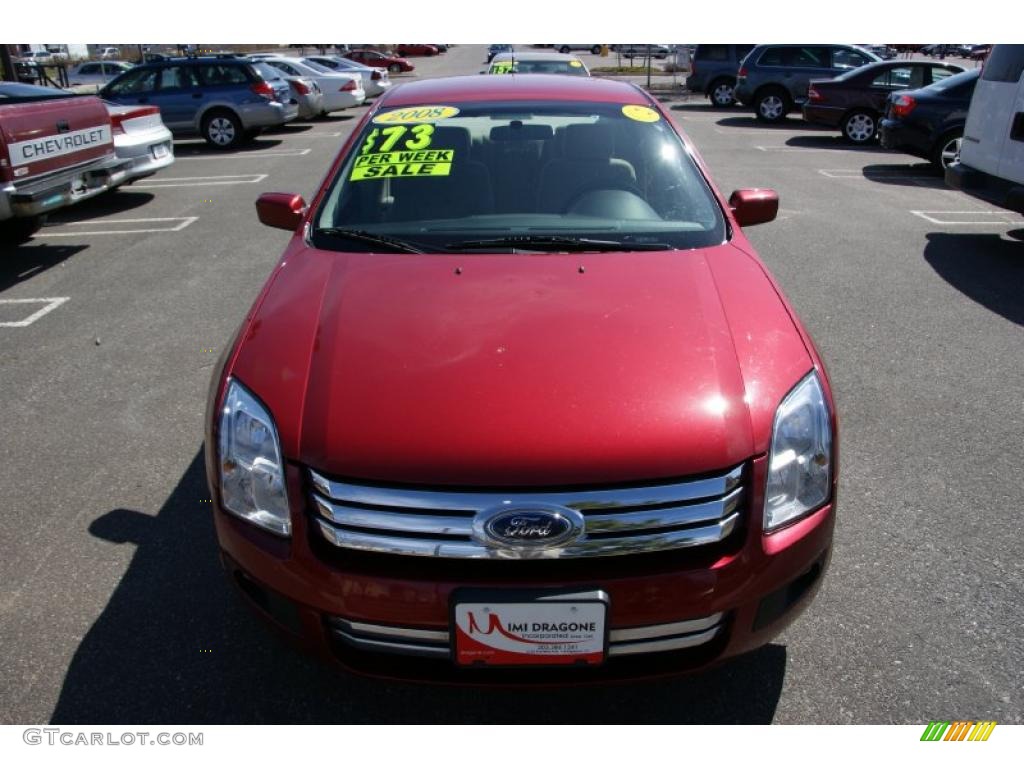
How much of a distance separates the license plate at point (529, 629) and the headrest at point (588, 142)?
6.76 ft

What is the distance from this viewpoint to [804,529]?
205cm

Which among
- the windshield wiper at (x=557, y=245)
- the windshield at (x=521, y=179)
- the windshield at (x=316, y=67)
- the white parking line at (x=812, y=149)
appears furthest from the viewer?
the windshield at (x=316, y=67)

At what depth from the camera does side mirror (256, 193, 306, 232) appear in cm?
342

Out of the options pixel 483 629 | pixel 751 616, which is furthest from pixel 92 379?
pixel 751 616

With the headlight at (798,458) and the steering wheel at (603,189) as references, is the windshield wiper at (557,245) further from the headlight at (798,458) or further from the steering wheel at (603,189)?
the headlight at (798,458)

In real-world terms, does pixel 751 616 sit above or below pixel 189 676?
above

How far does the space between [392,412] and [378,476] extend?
0.19 meters

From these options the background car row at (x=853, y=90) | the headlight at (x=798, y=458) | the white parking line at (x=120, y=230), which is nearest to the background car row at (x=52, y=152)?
the white parking line at (x=120, y=230)

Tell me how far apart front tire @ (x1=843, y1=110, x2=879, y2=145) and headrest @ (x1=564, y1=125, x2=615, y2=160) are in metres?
12.5

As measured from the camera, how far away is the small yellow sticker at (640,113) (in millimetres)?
3520

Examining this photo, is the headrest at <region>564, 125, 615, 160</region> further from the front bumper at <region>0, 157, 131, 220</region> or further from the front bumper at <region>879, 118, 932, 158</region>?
the front bumper at <region>879, 118, 932, 158</region>

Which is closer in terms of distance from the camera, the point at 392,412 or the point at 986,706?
the point at 392,412

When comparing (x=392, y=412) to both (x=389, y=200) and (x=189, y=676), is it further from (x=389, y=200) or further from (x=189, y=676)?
(x=389, y=200)

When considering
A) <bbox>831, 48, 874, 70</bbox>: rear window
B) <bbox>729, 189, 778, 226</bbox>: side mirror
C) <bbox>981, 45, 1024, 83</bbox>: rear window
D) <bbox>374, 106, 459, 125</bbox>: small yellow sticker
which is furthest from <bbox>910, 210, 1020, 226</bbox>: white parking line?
<bbox>831, 48, 874, 70</bbox>: rear window
